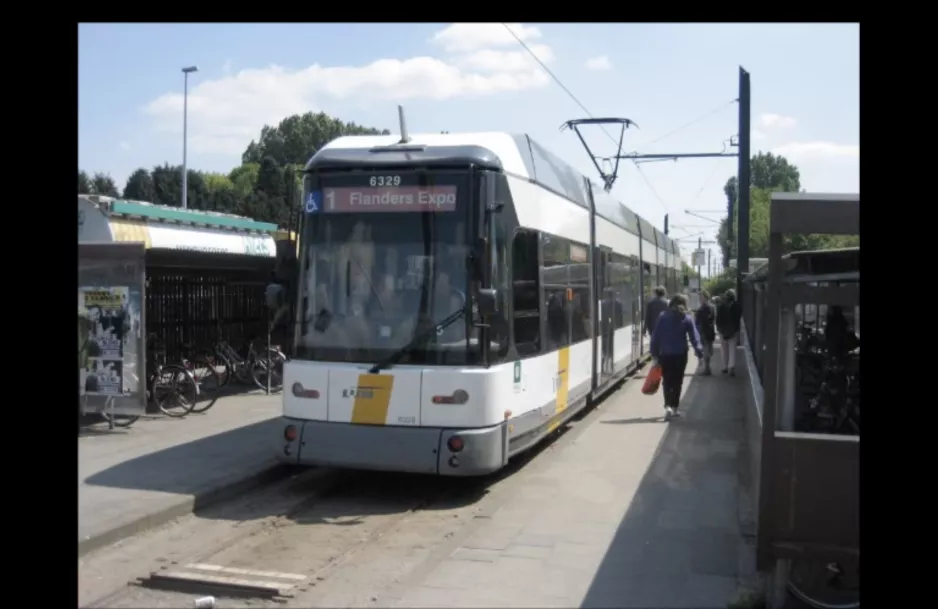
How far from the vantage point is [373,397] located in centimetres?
849

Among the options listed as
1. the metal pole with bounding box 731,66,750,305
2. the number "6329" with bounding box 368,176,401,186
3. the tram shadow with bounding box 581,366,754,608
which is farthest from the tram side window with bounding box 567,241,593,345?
the metal pole with bounding box 731,66,750,305

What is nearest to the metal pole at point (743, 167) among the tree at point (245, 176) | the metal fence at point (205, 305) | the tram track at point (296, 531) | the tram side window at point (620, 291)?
the tram side window at point (620, 291)

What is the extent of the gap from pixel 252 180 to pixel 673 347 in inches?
2916

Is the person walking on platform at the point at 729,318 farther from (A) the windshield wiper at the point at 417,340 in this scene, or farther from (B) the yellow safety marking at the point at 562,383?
(A) the windshield wiper at the point at 417,340

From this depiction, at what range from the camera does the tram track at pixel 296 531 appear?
20.3ft

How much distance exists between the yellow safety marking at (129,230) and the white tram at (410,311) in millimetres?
5142

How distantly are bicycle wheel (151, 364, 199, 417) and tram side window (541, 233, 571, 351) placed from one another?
5360 millimetres

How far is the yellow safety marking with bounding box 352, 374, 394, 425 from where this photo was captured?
27.8 ft

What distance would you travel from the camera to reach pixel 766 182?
80750 millimetres

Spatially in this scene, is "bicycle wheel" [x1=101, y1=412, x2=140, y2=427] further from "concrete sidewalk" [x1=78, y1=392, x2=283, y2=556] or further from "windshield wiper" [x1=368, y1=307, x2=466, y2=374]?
"windshield wiper" [x1=368, y1=307, x2=466, y2=374]
